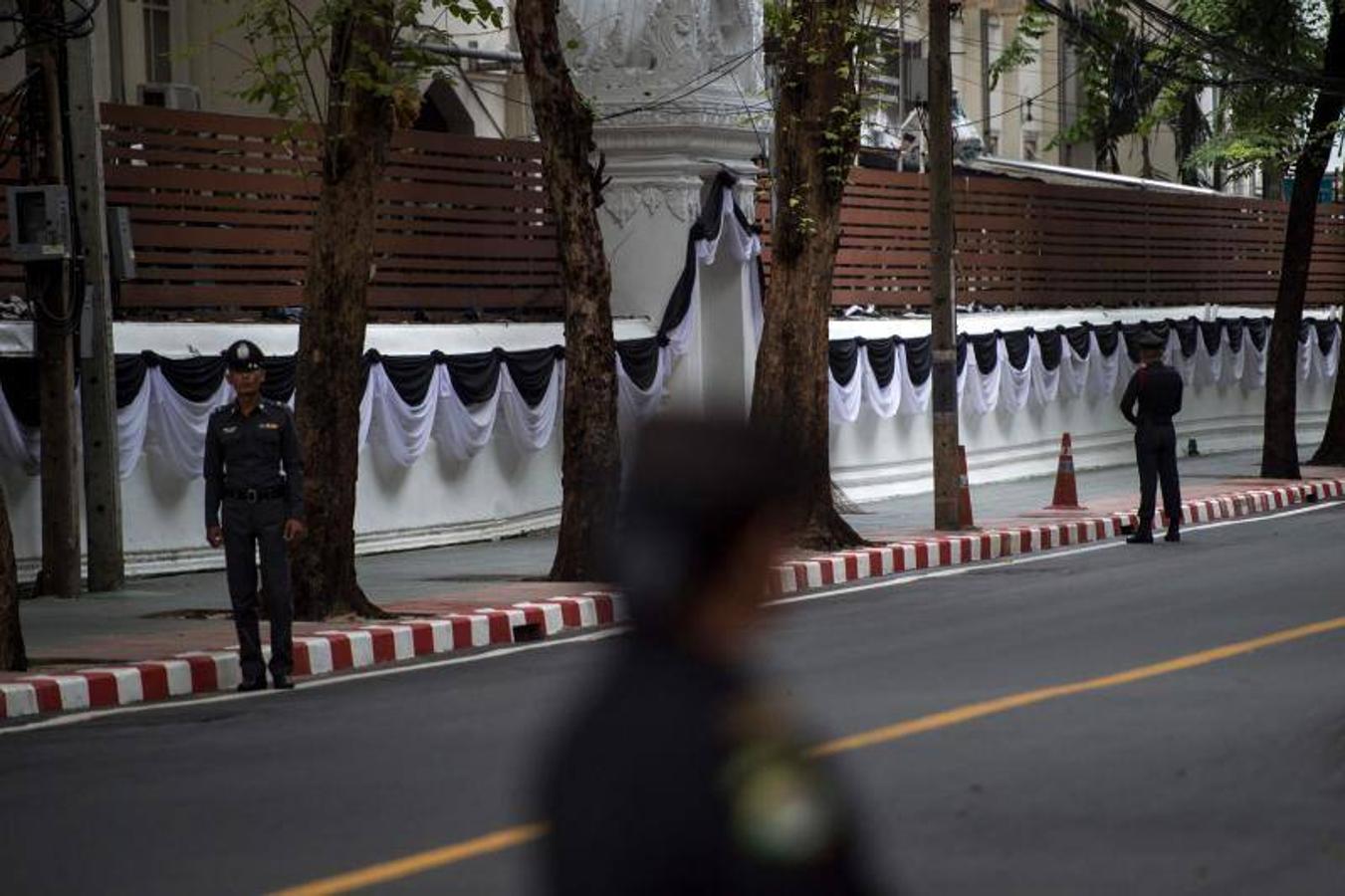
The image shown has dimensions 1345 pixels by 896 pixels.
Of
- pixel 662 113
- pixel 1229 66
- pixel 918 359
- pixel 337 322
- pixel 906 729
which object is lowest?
pixel 906 729

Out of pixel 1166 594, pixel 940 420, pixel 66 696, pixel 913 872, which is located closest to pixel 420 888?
pixel 913 872

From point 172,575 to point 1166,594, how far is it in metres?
7.90

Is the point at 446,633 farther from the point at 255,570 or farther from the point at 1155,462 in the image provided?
the point at 1155,462

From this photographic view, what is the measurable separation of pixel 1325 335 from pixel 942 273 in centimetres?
2040

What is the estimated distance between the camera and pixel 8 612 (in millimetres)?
14570

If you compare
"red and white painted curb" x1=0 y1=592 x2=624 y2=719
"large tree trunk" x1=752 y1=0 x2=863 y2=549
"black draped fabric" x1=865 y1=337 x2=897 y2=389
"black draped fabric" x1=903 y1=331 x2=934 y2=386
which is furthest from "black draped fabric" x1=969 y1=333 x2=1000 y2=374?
"red and white painted curb" x1=0 y1=592 x2=624 y2=719

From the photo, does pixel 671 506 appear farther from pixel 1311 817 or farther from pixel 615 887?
pixel 1311 817

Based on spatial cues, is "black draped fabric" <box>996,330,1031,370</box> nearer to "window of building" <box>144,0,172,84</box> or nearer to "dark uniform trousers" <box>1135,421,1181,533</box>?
"dark uniform trousers" <box>1135,421,1181,533</box>

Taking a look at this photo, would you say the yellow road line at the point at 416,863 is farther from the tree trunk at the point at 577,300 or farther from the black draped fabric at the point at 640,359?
the black draped fabric at the point at 640,359

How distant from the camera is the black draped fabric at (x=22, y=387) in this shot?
1991 centimetres

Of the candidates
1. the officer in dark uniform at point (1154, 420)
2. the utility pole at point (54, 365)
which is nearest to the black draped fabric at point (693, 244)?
the officer in dark uniform at point (1154, 420)

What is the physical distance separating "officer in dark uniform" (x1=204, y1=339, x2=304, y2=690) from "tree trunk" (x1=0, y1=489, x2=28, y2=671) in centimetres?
110

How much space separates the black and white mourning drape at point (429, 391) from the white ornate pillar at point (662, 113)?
290mm

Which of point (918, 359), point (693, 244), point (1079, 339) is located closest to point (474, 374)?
point (693, 244)
